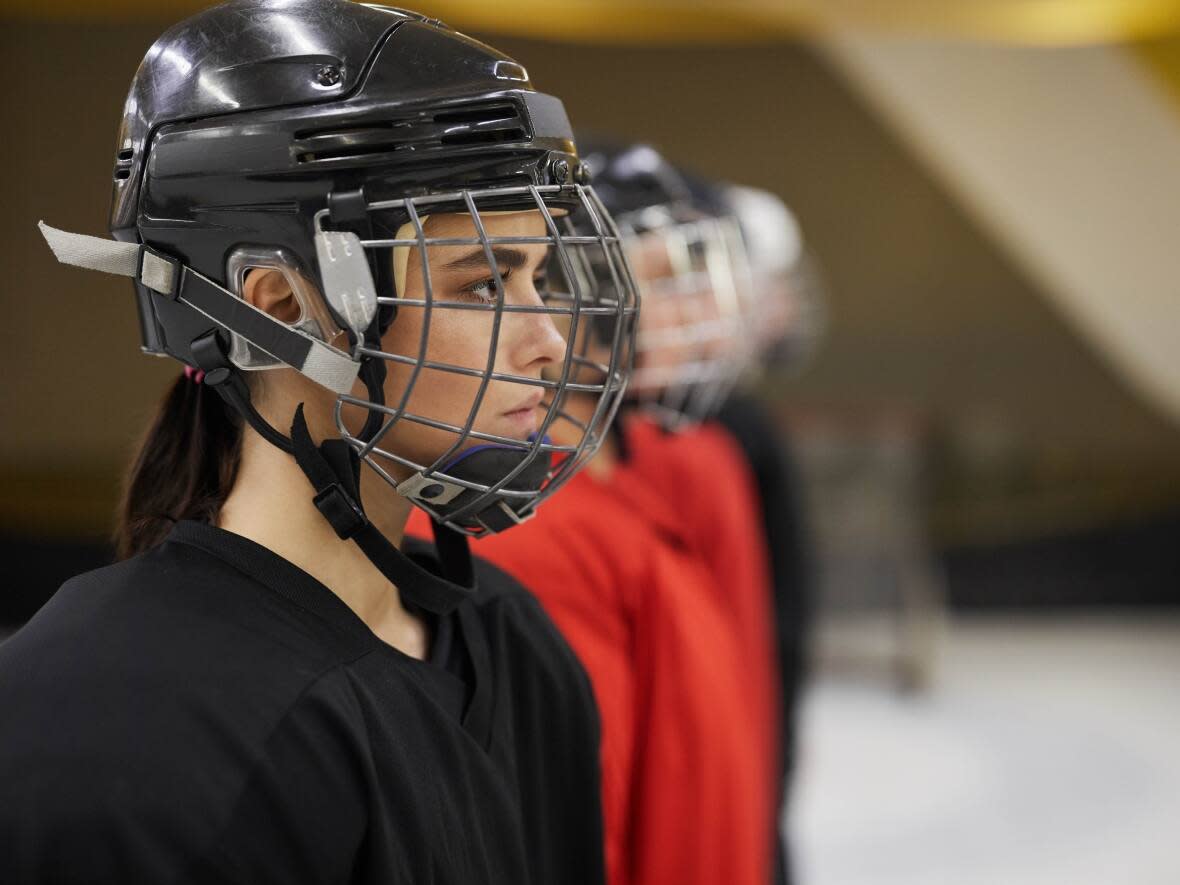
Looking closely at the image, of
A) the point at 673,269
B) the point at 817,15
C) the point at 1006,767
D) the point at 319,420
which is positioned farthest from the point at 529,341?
the point at 817,15

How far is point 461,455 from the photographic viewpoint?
0.91 meters

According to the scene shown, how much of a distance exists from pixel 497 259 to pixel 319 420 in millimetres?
166

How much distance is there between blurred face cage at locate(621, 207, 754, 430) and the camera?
6.40 feet

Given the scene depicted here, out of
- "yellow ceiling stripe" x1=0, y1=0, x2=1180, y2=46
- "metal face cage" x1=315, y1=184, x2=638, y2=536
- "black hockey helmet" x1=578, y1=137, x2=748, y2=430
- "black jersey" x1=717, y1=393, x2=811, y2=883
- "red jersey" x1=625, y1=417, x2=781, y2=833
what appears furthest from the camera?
"yellow ceiling stripe" x1=0, y1=0, x2=1180, y2=46

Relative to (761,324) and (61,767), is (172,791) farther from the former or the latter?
(761,324)

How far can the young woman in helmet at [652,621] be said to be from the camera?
167 centimetres

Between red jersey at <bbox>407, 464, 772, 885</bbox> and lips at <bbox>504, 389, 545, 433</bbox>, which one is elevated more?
lips at <bbox>504, 389, 545, 433</bbox>

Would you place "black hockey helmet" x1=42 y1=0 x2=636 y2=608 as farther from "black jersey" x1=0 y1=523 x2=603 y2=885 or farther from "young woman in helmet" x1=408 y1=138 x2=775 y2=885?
"young woman in helmet" x1=408 y1=138 x2=775 y2=885

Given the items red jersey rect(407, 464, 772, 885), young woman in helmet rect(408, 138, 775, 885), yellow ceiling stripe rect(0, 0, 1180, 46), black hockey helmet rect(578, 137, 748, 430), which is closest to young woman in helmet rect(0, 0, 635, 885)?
young woman in helmet rect(408, 138, 775, 885)

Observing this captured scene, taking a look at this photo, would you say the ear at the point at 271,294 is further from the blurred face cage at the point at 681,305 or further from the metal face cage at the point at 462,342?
the blurred face cage at the point at 681,305

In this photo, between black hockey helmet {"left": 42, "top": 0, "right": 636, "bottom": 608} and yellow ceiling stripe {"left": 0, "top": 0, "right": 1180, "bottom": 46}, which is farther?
yellow ceiling stripe {"left": 0, "top": 0, "right": 1180, "bottom": 46}

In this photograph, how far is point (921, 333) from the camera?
20.5ft

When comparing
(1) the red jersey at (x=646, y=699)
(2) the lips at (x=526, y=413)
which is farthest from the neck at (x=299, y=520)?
(1) the red jersey at (x=646, y=699)

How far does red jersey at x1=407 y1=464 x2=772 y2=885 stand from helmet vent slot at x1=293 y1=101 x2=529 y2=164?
764 mm
